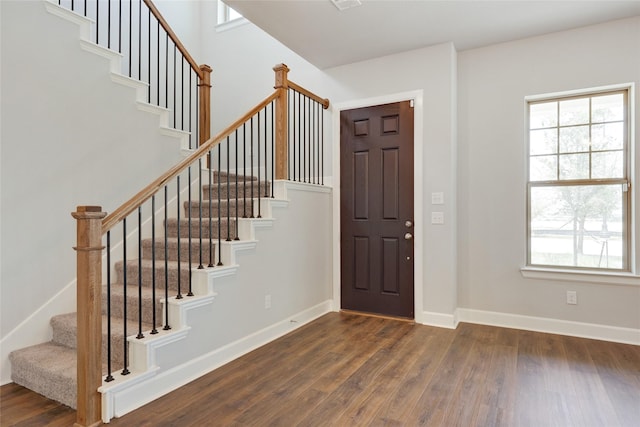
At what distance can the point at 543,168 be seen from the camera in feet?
11.5

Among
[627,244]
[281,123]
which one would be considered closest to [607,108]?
[627,244]

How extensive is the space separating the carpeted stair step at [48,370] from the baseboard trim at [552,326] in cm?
330

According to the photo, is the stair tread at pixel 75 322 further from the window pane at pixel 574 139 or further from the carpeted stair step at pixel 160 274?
the window pane at pixel 574 139

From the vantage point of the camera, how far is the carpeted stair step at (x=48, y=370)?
2105 mm

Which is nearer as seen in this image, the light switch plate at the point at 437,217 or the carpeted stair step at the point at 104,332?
the carpeted stair step at the point at 104,332

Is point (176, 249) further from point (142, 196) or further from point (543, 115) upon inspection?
→ point (543, 115)

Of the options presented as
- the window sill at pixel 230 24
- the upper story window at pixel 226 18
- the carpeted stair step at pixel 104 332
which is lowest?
the carpeted stair step at pixel 104 332

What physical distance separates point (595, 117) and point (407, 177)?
1.74 metres

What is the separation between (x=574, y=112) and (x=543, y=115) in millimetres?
246

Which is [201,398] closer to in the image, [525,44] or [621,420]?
[621,420]

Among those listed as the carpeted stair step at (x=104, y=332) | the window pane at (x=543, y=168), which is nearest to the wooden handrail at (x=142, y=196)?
the carpeted stair step at (x=104, y=332)

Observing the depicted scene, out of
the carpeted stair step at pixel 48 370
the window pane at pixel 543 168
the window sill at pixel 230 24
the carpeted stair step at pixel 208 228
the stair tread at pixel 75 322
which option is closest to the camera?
the carpeted stair step at pixel 48 370

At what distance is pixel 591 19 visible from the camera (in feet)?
10.2

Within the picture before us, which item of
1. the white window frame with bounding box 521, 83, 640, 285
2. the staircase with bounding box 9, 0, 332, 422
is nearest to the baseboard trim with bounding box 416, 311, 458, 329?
the white window frame with bounding box 521, 83, 640, 285
